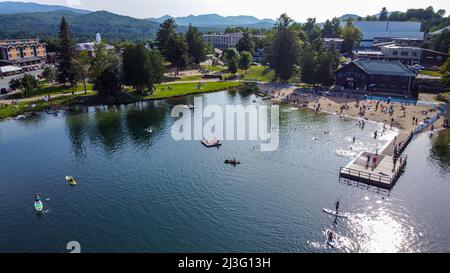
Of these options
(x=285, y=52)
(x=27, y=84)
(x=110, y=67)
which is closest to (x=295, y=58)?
→ (x=285, y=52)

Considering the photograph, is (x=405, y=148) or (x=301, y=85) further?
(x=301, y=85)

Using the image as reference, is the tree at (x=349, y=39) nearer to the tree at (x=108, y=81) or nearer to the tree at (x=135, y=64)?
the tree at (x=135, y=64)

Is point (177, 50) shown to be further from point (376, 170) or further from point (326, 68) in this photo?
point (376, 170)

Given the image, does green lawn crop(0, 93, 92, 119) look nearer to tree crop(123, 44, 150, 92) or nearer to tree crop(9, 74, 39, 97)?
tree crop(9, 74, 39, 97)

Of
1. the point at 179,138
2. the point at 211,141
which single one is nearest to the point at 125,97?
the point at 179,138

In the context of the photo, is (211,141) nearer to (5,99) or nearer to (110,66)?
(110,66)

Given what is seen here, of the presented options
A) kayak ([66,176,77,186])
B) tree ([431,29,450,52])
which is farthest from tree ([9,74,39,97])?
tree ([431,29,450,52])
